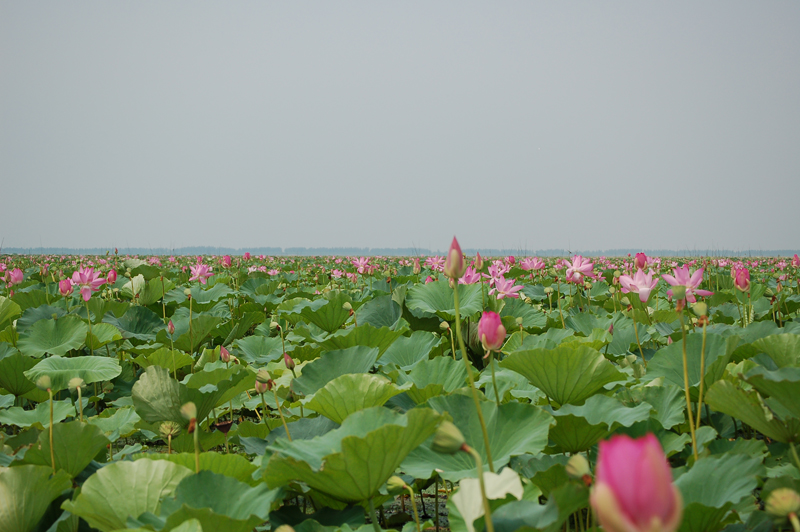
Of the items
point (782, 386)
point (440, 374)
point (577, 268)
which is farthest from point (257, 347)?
point (782, 386)

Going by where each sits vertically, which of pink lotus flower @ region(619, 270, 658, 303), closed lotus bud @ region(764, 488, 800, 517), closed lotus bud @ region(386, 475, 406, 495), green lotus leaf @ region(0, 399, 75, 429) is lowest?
green lotus leaf @ region(0, 399, 75, 429)

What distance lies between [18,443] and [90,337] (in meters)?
1.23

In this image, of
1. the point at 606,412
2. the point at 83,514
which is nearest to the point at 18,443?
the point at 83,514

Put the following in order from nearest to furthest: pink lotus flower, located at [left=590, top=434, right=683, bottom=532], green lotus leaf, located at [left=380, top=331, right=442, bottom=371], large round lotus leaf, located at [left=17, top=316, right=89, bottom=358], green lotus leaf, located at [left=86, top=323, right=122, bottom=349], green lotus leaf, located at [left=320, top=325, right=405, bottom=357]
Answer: pink lotus flower, located at [left=590, top=434, right=683, bottom=532], green lotus leaf, located at [left=320, top=325, right=405, bottom=357], green lotus leaf, located at [left=380, top=331, right=442, bottom=371], large round lotus leaf, located at [left=17, top=316, right=89, bottom=358], green lotus leaf, located at [left=86, top=323, right=122, bottom=349]

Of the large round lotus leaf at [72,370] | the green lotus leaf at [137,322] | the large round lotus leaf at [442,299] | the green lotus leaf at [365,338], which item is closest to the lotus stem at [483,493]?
the green lotus leaf at [365,338]

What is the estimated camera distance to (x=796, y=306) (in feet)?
9.36

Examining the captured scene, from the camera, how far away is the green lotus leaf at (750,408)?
94 centimetres

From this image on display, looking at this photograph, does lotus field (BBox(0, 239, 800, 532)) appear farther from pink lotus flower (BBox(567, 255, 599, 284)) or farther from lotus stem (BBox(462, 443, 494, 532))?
pink lotus flower (BBox(567, 255, 599, 284))

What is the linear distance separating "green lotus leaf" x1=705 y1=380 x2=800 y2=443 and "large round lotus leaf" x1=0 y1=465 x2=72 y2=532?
121 cm

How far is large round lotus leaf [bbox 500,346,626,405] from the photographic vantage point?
118 centimetres

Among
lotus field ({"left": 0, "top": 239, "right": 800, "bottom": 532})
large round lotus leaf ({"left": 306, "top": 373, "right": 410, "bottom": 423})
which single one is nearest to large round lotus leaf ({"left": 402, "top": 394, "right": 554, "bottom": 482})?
lotus field ({"left": 0, "top": 239, "right": 800, "bottom": 532})

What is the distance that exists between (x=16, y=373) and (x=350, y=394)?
4.34ft

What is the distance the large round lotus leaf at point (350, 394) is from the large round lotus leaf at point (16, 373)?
3.93 ft

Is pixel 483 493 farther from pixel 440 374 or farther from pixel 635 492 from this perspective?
pixel 440 374
